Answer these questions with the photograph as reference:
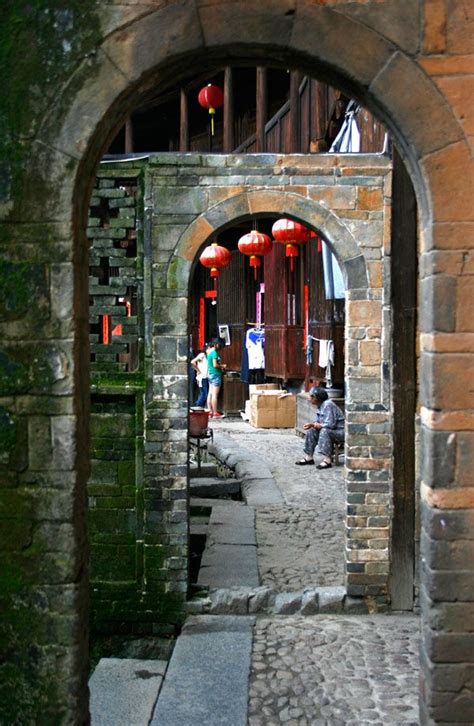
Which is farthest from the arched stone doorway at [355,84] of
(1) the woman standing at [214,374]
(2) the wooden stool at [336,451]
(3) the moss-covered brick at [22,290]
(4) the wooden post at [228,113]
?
(1) the woman standing at [214,374]

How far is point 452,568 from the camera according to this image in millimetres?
3012

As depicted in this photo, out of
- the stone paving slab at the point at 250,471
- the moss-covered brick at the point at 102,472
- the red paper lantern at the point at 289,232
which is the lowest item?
the stone paving slab at the point at 250,471

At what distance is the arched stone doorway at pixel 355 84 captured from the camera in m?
2.97

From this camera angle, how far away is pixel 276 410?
14.7 meters

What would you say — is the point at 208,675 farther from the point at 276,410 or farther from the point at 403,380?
the point at 276,410

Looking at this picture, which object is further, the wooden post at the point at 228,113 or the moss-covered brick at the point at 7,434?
the wooden post at the point at 228,113

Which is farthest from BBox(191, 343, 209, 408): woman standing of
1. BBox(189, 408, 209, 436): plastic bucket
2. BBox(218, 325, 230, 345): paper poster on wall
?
BBox(189, 408, 209, 436): plastic bucket

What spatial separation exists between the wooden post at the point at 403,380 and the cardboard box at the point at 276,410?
29.0ft

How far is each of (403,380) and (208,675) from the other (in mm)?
2645

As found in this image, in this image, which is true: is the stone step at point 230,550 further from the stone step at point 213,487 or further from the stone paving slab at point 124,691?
the stone paving slab at point 124,691

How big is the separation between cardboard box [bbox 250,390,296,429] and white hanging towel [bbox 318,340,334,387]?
109 inches

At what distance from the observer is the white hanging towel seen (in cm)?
1137

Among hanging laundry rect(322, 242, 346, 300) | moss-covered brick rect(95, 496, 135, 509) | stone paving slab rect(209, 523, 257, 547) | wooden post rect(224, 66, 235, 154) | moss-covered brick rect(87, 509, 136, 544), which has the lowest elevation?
stone paving slab rect(209, 523, 257, 547)

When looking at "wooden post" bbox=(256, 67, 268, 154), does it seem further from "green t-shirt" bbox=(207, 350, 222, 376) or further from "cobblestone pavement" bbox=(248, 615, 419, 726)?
"green t-shirt" bbox=(207, 350, 222, 376)
